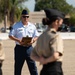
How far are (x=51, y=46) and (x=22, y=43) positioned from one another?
311 cm

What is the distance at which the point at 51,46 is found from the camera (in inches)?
191

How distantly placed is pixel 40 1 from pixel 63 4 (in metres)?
7.77

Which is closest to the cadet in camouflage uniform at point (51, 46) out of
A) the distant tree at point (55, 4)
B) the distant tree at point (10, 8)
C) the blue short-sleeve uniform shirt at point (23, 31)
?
the blue short-sleeve uniform shirt at point (23, 31)

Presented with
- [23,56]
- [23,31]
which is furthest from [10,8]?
[23,56]

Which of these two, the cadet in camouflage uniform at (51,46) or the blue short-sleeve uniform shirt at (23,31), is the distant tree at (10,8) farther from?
the cadet in camouflage uniform at (51,46)

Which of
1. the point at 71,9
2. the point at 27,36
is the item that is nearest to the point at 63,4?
the point at 71,9

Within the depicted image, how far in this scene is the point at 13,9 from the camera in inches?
2800

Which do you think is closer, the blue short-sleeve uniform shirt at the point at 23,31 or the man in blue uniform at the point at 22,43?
the man in blue uniform at the point at 22,43

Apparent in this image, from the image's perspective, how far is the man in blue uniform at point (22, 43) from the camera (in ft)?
26.1

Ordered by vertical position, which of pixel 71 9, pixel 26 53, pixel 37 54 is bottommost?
pixel 71 9

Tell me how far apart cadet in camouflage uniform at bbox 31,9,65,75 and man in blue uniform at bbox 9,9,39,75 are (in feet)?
9.62

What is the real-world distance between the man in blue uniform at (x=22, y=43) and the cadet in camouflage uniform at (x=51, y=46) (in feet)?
9.62

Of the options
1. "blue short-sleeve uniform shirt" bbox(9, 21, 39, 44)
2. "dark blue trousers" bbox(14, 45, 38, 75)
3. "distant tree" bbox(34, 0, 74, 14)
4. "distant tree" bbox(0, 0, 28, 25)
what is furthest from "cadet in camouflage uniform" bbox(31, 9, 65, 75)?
"distant tree" bbox(34, 0, 74, 14)

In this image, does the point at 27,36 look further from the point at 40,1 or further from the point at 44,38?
the point at 40,1
